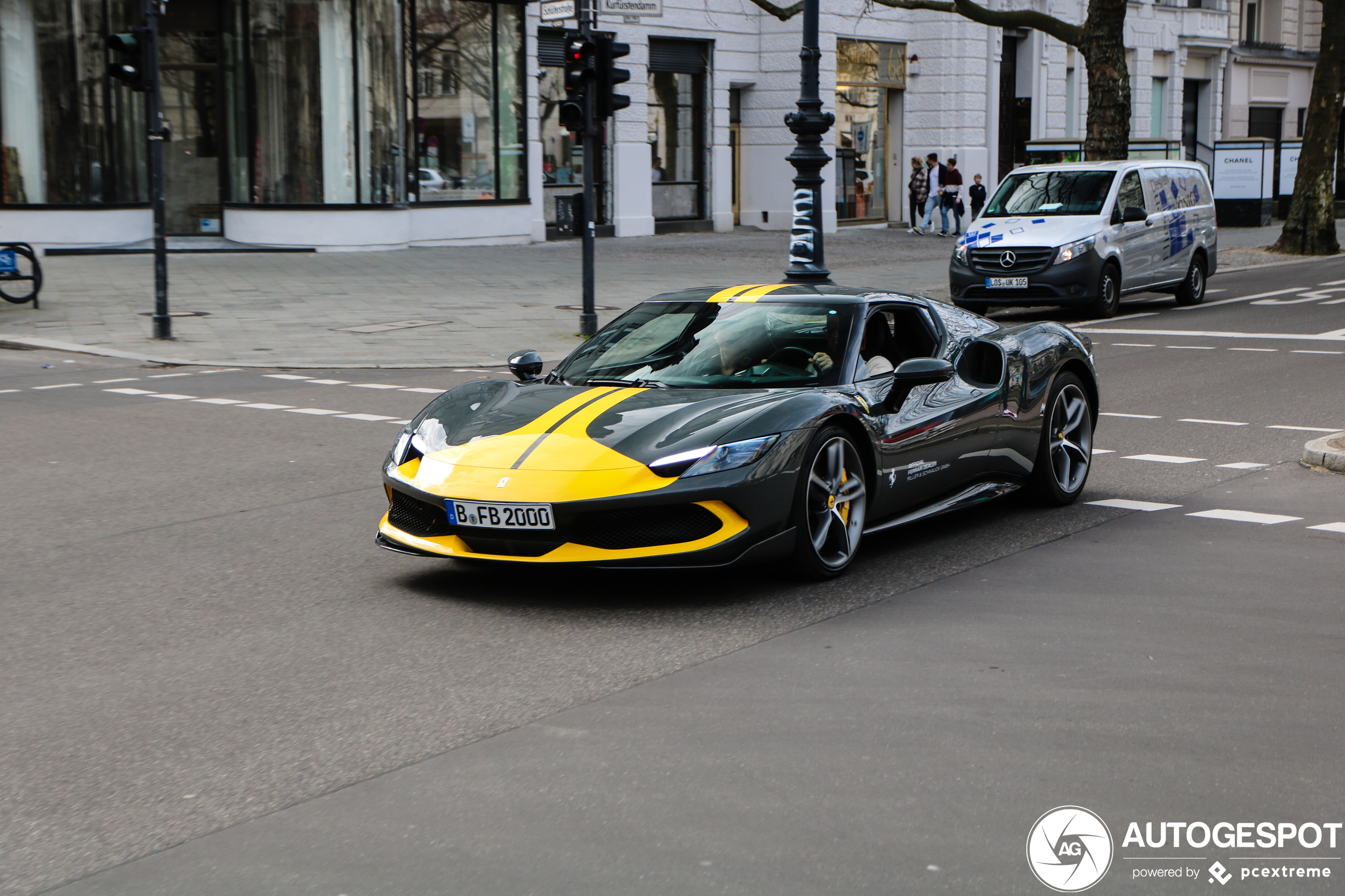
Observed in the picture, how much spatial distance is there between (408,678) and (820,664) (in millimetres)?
1315

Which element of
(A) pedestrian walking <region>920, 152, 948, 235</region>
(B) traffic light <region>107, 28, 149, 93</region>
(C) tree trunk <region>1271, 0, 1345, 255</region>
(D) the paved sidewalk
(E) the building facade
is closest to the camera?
(B) traffic light <region>107, 28, 149, 93</region>

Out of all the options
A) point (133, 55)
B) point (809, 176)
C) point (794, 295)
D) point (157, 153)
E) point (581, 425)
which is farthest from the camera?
point (809, 176)

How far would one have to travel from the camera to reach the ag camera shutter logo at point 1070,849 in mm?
3557

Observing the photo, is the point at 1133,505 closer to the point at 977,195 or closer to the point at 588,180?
the point at 588,180

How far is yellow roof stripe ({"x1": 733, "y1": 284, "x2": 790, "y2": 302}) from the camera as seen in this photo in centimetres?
735

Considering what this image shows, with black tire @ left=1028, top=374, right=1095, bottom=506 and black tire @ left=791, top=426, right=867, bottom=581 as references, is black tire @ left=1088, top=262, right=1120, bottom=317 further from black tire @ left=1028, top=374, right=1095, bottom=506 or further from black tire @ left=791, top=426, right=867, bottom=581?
black tire @ left=791, top=426, right=867, bottom=581

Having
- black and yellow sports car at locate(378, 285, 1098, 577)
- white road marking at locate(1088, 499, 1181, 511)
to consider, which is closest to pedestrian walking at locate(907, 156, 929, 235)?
white road marking at locate(1088, 499, 1181, 511)

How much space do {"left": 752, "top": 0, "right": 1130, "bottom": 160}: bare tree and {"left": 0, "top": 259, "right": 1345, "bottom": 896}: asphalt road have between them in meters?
18.5

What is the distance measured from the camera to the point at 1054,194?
20688mm

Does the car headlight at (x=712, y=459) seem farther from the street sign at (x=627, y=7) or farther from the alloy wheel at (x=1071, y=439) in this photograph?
the street sign at (x=627, y=7)

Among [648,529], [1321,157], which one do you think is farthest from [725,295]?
[1321,157]

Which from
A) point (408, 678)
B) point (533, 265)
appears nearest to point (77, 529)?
point (408, 678)

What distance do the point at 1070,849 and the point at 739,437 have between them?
267 centimetres

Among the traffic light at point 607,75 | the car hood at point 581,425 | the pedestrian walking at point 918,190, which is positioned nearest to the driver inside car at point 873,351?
the car hood at point 581,425
